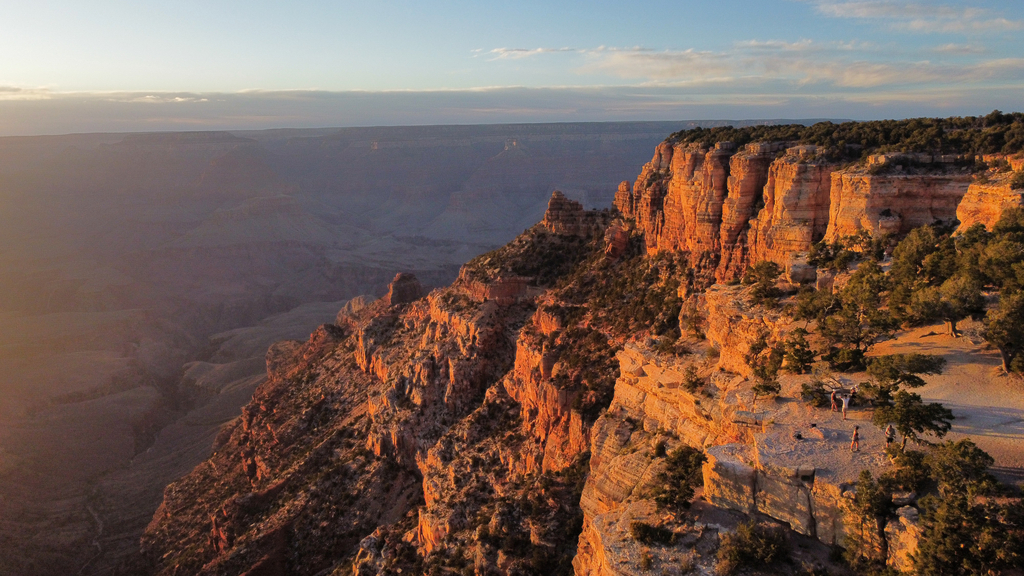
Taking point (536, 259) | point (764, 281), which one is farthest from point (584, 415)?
point (536, 259)

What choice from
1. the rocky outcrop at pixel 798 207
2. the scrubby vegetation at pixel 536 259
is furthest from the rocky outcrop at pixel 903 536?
→ the scrubby vegetation at pixel 536 259

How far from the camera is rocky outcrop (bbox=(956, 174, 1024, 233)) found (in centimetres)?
2952

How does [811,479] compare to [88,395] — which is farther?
[88,395]

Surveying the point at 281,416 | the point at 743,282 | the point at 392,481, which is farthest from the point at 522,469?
the point at 281,416

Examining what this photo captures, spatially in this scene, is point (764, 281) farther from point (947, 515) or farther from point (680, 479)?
point (947, 515)

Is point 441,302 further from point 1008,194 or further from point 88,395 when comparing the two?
point 88,395

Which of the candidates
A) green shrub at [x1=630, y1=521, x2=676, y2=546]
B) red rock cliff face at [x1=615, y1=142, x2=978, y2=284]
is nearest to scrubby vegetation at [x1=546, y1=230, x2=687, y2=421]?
red rock cliff face at [x1=615, y1=142, x2=978, y2=284]

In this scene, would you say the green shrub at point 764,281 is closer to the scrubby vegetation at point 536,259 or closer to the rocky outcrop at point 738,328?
the rocky outcrop at point 738,328

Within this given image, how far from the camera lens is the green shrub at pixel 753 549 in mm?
19719

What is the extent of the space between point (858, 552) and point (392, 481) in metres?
37.7

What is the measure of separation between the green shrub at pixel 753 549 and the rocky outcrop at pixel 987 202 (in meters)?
20.6

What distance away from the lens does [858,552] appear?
1867cm

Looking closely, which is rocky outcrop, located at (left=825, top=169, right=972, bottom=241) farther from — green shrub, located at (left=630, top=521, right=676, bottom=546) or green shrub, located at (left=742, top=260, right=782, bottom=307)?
green shrub, located at (left=630, top=521, right=676, bottom=546)

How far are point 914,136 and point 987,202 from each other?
7.88m
